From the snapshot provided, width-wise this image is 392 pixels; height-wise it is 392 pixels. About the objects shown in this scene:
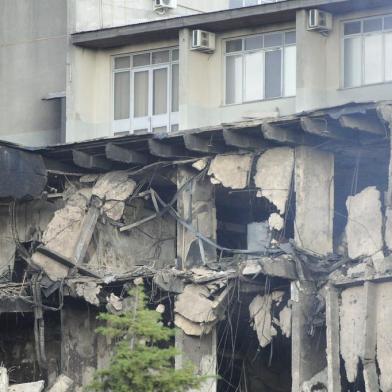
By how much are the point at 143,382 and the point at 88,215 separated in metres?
11.1

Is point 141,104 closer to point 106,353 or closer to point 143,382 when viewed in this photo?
point 106,353

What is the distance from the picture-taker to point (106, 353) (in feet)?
122

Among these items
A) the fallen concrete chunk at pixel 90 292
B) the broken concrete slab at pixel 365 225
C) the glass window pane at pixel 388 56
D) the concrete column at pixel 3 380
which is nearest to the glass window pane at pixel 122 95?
the glass window pane at pixel 388 56

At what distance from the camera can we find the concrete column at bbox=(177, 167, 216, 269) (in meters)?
36.4

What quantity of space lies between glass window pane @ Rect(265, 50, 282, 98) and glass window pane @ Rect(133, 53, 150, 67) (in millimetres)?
3183

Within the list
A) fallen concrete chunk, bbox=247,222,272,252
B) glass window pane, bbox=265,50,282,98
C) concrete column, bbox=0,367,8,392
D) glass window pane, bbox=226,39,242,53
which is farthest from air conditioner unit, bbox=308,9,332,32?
concrete column, bbox=0,367,8,392

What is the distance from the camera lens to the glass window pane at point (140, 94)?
4269cm

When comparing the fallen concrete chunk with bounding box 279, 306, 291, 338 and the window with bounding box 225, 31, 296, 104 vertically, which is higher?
the window with bounding box 225, 31, 296, 104

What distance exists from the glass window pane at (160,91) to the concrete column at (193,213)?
6133 millimetres

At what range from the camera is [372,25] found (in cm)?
3950

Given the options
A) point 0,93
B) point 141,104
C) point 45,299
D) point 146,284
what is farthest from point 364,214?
point 0,93

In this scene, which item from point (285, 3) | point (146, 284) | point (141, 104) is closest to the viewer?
point (146, 284)

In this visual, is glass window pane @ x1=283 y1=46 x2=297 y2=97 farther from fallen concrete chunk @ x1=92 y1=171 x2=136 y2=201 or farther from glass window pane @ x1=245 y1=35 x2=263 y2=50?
fallen concrete chunk @ x1=92 y1=171 x2=136 y2=201

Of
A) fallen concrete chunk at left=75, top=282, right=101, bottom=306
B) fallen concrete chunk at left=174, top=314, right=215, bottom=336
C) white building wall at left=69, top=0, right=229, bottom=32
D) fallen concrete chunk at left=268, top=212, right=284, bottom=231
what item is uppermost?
white building wall at left=69, top=0, right=229, bottom=32
